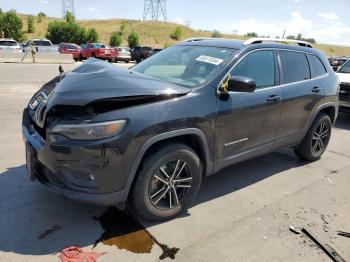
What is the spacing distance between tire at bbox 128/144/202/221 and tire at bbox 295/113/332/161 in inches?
94.9

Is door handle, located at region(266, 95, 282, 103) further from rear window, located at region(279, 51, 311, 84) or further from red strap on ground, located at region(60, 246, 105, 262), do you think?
red strap on ground, located at region(60, 246, 105, 262)

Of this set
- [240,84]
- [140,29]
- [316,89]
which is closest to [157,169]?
[240,84]

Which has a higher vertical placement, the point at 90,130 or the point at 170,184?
the point at 90,130

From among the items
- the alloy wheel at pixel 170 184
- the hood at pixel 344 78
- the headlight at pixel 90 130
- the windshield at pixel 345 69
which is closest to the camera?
the headlight at pixel 90 130

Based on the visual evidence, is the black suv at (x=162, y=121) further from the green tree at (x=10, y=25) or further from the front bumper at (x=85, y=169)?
the green tree at (x=10, y=25)

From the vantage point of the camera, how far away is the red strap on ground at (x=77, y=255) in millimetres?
2945

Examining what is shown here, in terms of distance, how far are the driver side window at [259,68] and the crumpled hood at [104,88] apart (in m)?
0.85

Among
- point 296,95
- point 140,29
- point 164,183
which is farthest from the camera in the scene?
point 140,29

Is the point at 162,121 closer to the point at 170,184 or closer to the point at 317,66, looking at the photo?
the point at 170,184

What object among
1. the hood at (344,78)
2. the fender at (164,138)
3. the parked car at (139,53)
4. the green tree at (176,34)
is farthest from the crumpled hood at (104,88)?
the green tree at (176,34)

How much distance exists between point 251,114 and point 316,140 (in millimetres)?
2011

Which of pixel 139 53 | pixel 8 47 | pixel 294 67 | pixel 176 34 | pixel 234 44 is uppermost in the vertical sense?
pixel 234 44

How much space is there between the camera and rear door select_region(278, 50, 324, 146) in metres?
4.67

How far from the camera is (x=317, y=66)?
541cm
